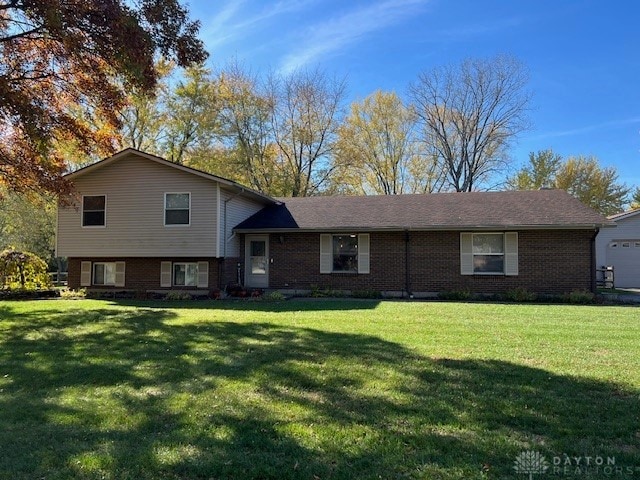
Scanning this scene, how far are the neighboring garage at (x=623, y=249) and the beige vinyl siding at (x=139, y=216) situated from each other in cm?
1812

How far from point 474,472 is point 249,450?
163 cm

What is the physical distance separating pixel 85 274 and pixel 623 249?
23.7m

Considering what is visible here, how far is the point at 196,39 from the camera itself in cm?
1174

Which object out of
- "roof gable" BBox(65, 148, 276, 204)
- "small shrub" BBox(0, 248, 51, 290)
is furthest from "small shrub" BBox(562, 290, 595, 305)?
"small shrub" BBox(0, 248, 51, 290)

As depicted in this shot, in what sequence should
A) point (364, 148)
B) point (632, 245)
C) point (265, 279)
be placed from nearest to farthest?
point (265, 279) → point (632, 245) → point (364, 148)

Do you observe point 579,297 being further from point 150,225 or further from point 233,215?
point 150,225

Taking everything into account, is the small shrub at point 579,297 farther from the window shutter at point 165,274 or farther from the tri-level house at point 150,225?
the window shutter at point 165,274

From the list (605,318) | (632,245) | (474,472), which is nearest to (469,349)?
(474,472)

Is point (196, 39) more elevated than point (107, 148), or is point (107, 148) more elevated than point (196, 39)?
point (196, 39)

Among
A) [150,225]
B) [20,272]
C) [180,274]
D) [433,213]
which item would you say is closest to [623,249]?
[433,213]

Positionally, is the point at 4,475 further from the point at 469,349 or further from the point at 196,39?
the point at 196,39

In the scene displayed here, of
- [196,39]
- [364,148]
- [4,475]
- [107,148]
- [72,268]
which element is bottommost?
[4,475]

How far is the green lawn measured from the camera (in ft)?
11.0

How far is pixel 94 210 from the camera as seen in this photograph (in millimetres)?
17047
